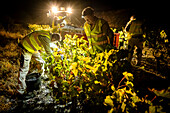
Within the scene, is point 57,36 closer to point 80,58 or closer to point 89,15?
point 89,15

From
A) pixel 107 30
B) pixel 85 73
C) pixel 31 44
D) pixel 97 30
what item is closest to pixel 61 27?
pixel 31 44

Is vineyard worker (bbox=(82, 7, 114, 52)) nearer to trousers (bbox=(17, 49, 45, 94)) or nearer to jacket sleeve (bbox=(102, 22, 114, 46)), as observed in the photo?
jacket sleeve (bbox=(102, 22, 114, 46))

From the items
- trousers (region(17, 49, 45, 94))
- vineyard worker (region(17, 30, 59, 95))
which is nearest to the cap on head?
vineyard worker (region(17, 30, 59, 95))

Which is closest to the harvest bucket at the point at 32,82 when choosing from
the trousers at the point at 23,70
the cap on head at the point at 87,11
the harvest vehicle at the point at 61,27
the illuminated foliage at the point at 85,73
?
the trousers at the point at 23,70

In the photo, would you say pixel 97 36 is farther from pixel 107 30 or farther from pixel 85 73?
pixel 85 73

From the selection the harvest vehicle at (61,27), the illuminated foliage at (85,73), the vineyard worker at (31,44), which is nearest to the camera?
the illuminated foliage at (85,73)

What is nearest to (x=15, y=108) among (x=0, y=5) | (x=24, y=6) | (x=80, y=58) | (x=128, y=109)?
(x=80, y=58)

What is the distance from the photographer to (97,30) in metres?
2.79

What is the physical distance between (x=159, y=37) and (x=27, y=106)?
169 inches

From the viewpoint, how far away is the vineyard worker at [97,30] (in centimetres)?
265

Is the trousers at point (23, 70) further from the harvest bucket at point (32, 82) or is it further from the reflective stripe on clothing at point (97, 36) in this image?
the reflective stripe on clothing at point (97, 36)

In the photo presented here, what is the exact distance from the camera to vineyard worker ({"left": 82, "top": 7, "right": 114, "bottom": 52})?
2.65 m

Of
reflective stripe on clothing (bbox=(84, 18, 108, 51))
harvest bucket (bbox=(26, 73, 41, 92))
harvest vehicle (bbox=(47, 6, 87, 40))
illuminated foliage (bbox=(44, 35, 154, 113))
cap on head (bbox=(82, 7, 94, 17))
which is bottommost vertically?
harvest bucket (bbox=(26, 73, 41, 92))

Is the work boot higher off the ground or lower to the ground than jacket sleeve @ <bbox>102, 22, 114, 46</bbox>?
lower
